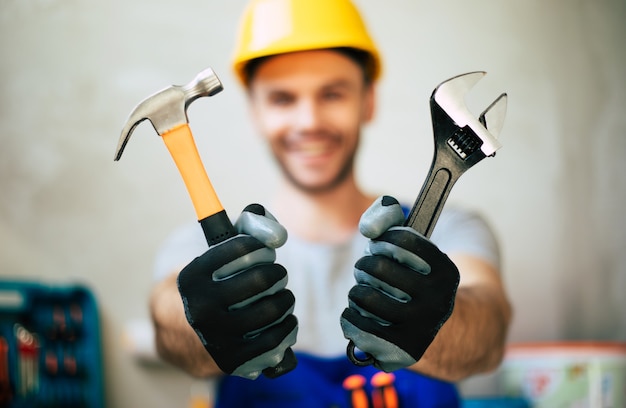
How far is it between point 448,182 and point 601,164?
88cm

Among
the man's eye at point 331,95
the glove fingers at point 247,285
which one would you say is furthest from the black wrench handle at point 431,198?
the man's eye at point 331,95

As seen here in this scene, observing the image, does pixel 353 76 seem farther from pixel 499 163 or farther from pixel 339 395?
pixel 339 395

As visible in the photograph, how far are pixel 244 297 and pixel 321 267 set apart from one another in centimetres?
60

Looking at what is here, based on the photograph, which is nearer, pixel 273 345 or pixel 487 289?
pixel 273 345

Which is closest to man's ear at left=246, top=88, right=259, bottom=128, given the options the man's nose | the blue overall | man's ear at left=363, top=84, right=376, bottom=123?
the man's nose

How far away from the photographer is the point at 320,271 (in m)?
1.15

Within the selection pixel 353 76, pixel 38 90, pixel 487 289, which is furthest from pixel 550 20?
pixel 38 90

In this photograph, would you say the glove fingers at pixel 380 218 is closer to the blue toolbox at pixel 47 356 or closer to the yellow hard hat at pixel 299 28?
the yellow hard hat at pixel 299 28

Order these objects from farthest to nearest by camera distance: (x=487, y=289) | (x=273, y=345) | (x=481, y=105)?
(x=481, y=105) < (x=487, y=289) < (x=273, y=345)

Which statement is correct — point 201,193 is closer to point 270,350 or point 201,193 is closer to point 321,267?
point 270,350

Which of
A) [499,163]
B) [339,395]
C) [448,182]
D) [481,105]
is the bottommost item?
[339,395]

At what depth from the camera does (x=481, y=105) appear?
3.95 ft

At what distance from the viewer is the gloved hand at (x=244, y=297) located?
56cm

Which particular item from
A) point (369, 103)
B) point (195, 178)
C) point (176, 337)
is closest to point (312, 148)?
point (369, 103)
